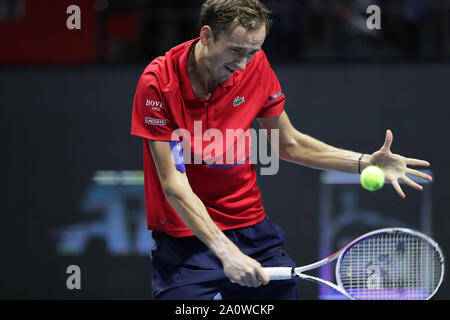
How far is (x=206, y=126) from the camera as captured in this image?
104 inches

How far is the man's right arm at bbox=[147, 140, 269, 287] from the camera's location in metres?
2.46

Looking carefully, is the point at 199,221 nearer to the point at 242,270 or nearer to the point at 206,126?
the point at 242,270

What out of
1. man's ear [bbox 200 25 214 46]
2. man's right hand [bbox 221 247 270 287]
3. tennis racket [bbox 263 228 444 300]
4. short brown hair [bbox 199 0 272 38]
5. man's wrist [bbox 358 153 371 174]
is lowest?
tennis racket [bbox 263 228 444 300]

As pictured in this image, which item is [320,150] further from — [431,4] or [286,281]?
[431,4]

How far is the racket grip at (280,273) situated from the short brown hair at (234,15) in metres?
0.89

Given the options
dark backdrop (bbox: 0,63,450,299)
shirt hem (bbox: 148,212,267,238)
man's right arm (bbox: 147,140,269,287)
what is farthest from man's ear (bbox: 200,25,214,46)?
dark backdrop (bbox: 0,63,450,299)

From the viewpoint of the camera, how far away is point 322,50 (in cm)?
559

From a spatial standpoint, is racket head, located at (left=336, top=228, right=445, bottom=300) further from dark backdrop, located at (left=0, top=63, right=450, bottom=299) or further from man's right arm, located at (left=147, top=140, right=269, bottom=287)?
dark backdrop, located at (left=0, top=63, right=450, bottom=299)

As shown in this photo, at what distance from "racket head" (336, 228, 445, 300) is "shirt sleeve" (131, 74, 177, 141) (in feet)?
2.91

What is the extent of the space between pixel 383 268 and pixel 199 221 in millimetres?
859

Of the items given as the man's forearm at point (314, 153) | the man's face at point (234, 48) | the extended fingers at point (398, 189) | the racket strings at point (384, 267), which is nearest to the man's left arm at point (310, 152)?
the man's forearm at point (314, 153)

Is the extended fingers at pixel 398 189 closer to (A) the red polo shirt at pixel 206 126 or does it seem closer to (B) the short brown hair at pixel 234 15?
(A) the red polo shirt at pixel 206 126

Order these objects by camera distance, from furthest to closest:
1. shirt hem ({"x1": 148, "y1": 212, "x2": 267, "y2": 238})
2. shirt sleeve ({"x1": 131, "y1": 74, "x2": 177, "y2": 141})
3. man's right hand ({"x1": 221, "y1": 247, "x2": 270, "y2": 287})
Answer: shirt hem ({"x1": 148, "y1": 212, "x2": 267, "y2": 238}), shirt sleeve ({"x1": 131, "y1": 74, "x2": 177, "y2": 141}), man's right hand ({"x1": 221, "y1": 247, "x2": 270, "y2": 287})

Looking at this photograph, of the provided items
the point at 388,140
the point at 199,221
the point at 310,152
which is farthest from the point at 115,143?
the point at 388,140
